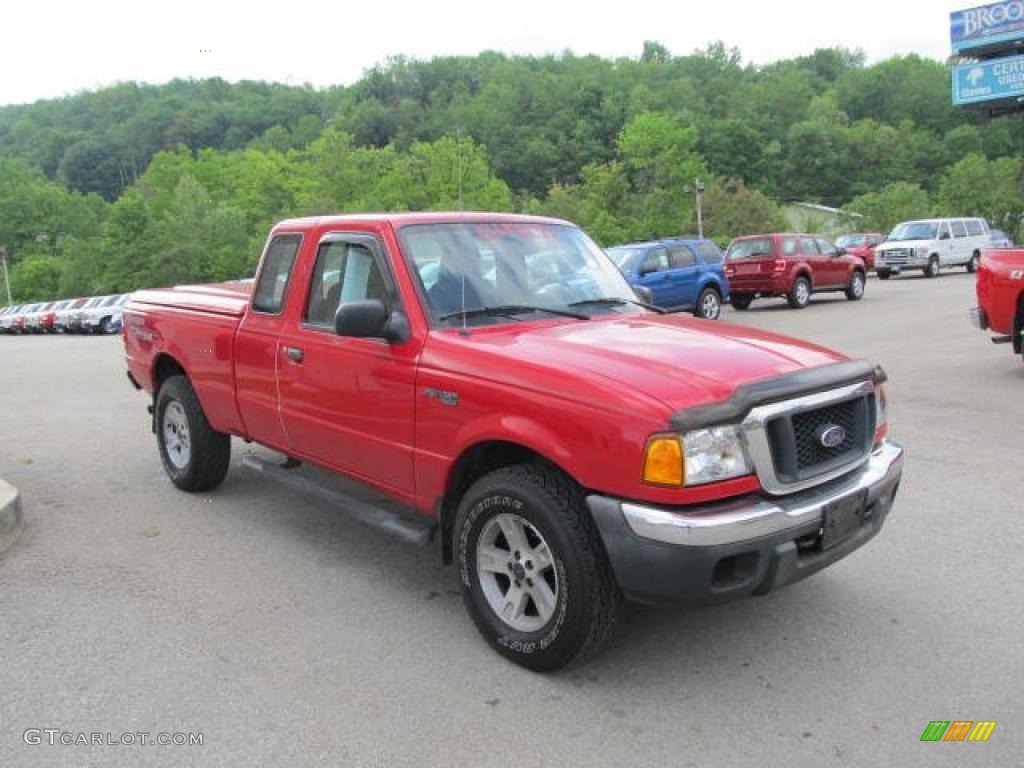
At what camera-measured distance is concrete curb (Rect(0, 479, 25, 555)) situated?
17.4ft

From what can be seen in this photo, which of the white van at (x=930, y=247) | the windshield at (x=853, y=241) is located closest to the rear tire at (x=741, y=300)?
the white van at (x=930, y=247)

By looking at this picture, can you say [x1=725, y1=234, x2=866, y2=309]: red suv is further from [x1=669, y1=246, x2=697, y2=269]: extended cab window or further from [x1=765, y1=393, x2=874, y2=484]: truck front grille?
[x1=765, y1=393, x2=874, y2=484]: truck front grille

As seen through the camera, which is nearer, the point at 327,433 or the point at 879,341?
the point at 327,433

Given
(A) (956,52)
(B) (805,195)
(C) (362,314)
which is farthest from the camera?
(B) (805,195)

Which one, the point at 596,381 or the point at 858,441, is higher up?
the point at 596,381

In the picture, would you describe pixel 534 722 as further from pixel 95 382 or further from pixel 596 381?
pixel 95 382

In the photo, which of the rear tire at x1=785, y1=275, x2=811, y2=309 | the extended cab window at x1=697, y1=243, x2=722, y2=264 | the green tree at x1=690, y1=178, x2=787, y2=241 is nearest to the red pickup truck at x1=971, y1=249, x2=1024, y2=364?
the extended cab window at x1=697, y1=243, x2=722, y2=264

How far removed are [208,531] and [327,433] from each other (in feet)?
4.74

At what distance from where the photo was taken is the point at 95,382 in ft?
43.1

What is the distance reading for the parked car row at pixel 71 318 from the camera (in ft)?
100

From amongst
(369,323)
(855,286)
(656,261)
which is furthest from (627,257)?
(369,323)

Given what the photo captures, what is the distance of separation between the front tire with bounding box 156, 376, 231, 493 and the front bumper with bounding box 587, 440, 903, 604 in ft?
12.3

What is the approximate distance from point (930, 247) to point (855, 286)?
9.04 meters

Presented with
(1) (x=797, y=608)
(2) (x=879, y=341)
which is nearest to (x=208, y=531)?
(1) (x=797, y=608)
